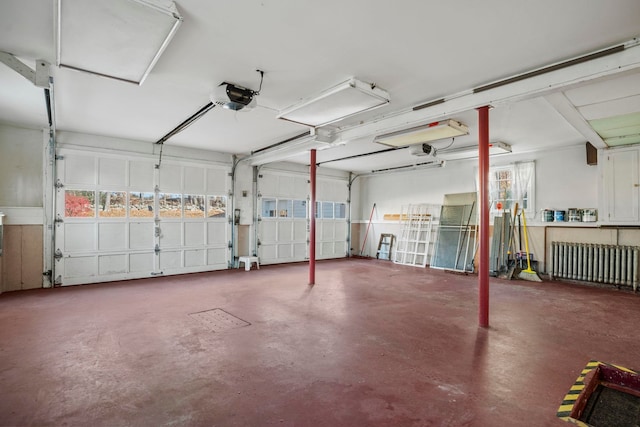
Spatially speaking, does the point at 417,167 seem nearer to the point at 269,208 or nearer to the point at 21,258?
the point at 269,208

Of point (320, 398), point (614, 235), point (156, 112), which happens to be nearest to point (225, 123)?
point (156, 112)

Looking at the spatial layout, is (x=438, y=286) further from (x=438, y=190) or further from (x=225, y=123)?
(x=225, y=123)

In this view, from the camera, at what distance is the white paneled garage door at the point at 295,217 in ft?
28.0

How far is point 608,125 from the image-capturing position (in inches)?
187

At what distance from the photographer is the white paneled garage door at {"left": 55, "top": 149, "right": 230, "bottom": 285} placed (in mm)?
5902

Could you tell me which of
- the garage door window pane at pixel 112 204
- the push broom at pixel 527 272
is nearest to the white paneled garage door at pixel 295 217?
the garage door window pane at pixel 112 204

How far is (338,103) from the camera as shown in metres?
3.98

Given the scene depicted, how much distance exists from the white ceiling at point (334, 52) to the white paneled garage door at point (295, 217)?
3687 mm

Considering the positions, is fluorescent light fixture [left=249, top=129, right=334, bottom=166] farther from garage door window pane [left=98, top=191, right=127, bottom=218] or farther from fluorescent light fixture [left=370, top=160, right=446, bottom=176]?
fluorescent light fixture [left=370, top=160, right=446, bottom=176]

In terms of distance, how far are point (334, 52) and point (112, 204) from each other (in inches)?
216

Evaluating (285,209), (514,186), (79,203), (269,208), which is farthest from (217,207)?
(514,186)

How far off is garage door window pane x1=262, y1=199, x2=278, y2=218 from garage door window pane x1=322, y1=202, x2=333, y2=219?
1761 millimetres

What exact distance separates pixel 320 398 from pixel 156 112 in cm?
447

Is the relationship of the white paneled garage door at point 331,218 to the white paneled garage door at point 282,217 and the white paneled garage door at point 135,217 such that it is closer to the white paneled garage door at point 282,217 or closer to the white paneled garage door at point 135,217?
the white paneled garage door at point 282,217
